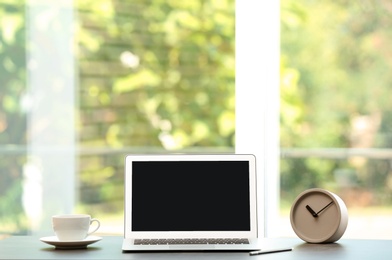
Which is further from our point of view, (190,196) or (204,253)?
(190,196)

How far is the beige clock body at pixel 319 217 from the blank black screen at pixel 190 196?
0.17 meters

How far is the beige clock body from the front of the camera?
2371mm

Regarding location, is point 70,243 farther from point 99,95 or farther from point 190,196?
point 99,95

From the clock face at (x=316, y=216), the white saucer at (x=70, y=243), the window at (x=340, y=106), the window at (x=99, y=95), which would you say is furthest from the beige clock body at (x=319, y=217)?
the window at (x=99, y=95)

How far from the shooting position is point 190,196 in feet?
7.75

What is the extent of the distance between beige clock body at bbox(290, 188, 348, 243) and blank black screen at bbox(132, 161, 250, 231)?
0.17 m

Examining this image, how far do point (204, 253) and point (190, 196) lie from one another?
210mm

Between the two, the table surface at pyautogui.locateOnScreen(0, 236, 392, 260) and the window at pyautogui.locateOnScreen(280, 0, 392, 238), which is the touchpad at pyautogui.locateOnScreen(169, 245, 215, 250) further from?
the window at pyautogui.locateOnScreen(280, 0, 392, 238)

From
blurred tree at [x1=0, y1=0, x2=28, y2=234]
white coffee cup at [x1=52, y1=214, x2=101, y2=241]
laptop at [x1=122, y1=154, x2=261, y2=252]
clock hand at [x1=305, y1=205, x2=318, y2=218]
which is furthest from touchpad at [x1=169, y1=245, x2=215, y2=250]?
blurred tree at [x1=0, y1=0, x2=28, y2=234]

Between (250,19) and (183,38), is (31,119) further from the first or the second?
(250,19)

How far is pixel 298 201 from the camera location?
2455 millimetres

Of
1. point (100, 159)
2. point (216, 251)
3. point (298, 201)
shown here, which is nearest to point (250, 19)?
point (100, 159)

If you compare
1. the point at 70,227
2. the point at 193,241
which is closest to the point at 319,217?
the point at 193,241

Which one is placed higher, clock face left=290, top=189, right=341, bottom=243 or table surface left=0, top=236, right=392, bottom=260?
clock face left=290, top=189, right=341, bottom=243
